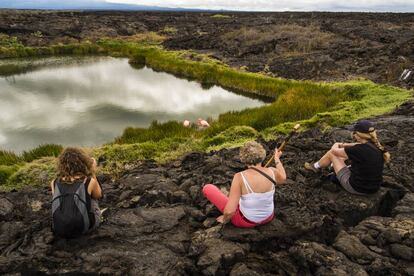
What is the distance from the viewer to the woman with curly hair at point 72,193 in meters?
5.85

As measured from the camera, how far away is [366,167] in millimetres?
6859

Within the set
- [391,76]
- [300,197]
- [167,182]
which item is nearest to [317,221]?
[300,197]

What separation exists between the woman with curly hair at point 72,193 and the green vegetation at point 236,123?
4.37 meters

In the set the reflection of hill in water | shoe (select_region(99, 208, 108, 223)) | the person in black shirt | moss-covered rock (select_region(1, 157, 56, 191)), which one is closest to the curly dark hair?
shoe (select_region(99, 208, 108, 223))

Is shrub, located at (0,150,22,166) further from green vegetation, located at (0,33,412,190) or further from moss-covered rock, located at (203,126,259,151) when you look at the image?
moss-covered rock, located at (203,126,259,151)

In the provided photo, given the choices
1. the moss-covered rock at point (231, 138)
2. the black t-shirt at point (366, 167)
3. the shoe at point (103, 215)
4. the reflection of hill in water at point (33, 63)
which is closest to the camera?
the black t-shirt at point (366, 167)

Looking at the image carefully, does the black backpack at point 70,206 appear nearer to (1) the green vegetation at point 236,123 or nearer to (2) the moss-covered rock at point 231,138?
(1) the green vegetation at point 236,123

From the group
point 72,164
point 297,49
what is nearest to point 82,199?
point 72,164

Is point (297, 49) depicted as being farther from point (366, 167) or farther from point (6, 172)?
point (366, 167)

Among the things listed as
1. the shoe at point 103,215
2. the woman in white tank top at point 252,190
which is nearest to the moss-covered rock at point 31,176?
the shoe at point 103,215

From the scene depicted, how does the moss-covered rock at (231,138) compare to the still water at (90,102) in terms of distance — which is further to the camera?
the still water at (90,102)

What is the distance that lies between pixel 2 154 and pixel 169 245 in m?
8.71

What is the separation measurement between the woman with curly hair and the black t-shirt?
4567 millimetres

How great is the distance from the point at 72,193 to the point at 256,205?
112 inches
